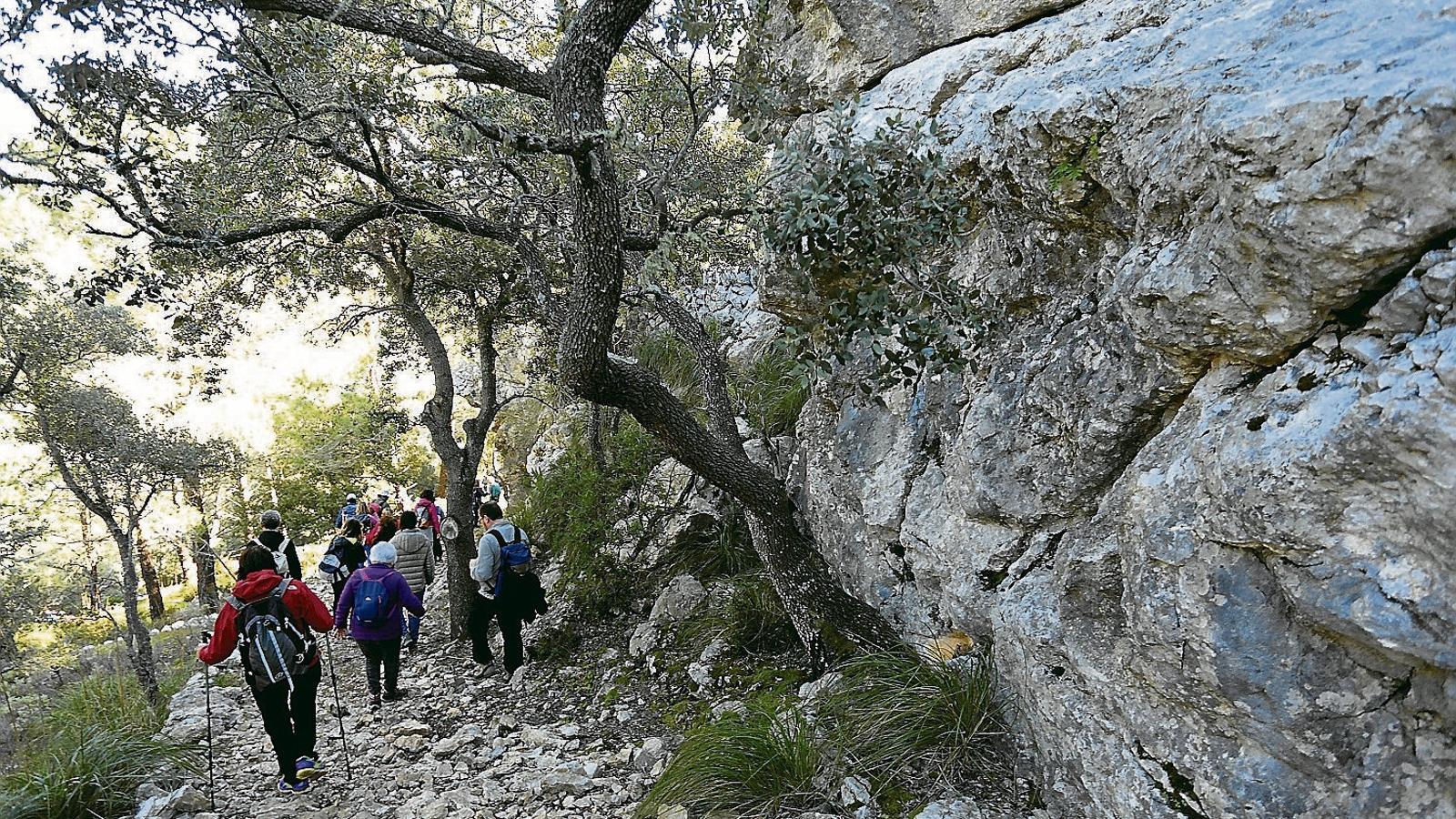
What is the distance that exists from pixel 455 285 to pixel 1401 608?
9.82 meters

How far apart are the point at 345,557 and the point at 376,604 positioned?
10.6ft

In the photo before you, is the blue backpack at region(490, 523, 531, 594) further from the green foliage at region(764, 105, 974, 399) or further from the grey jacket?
the green foliage at region(764, 105, 974, 399)

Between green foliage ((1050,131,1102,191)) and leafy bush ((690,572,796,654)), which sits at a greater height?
green foliage ((1050,131,1102,191))

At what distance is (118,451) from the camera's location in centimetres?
1118

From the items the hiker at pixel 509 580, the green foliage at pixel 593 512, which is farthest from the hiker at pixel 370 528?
the hiker at pixel 509 580

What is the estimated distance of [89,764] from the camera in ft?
18.2

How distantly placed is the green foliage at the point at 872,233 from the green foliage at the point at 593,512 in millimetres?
5231

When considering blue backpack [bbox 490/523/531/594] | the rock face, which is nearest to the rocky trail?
blue backpack [bbox 490/523/531/594]

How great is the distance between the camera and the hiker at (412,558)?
9344 mm

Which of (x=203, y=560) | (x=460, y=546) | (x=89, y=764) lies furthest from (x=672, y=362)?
(x=203, y=560)

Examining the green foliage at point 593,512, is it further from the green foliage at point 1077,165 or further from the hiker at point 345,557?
the green foliage at point 1077,165

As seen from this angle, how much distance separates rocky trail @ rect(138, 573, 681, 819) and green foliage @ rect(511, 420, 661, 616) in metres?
0.62

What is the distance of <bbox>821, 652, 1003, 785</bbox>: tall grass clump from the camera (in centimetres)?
412

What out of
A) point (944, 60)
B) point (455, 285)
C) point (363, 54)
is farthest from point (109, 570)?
point (944, 60)
